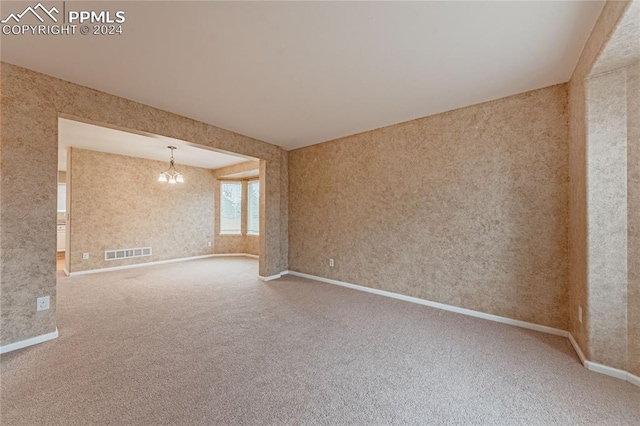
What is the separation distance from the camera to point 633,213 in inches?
68.1

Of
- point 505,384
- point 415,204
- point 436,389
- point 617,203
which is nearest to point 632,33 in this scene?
point 617,203

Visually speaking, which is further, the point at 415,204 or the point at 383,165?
the point at 383,165

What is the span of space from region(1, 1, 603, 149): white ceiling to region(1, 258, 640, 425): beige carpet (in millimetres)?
2497

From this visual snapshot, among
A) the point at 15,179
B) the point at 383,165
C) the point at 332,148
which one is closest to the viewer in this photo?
the point at 15,179

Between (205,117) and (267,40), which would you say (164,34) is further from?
(205,117)

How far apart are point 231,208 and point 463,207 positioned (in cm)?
624

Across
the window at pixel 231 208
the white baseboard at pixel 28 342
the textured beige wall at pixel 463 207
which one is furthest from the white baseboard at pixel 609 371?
the window at pixel 231 208

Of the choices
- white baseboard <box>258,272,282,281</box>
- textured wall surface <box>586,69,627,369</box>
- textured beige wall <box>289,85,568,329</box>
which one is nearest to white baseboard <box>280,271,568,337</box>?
textured beige wall <box>289,85,568,329</box>

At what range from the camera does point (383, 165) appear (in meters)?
3.63

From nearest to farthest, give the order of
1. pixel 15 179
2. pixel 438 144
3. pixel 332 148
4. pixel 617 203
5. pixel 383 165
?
1. pixel 617 203
2. pixel 15 179
3. pixel 438 144
4. pixel 383 165
5. pixel 332 148

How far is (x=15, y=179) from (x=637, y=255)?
4979mm

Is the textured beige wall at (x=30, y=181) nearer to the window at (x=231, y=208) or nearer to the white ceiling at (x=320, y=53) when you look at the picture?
the white ceiling at (x=320, y=53)

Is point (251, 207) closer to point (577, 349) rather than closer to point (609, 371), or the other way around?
point (577, 349)

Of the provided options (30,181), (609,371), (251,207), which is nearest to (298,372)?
(609,371)
